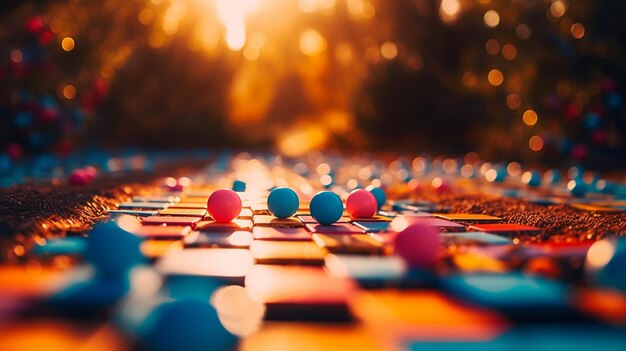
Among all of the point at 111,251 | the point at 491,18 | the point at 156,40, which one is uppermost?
the point at 156,40

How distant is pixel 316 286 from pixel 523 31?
1339 cm

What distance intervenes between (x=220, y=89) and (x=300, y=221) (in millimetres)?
21264

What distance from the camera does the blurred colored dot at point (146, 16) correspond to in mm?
18864

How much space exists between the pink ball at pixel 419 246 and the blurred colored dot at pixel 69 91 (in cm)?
→ 1247

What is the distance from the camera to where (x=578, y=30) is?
1280cm

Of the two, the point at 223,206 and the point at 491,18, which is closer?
the point at 223,206

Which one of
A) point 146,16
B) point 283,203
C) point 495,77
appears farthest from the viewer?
point 146,16

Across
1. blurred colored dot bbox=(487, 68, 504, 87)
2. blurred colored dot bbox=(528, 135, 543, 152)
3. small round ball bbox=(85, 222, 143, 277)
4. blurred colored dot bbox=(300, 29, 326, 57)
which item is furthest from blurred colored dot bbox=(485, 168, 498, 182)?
blurred colored dot bbox=(300, 29, 326, 57)

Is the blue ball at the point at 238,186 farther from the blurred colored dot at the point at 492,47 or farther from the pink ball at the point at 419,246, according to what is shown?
the blurred colored dot at the point at 492,47

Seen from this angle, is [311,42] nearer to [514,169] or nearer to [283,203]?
[514,169]

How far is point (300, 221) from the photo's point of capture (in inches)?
217

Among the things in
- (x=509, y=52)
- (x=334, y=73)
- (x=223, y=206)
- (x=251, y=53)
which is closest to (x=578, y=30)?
(x=509, y=52)

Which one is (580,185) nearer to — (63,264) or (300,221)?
(300,221)

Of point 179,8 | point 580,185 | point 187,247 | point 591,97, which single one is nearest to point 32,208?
point 187,247
